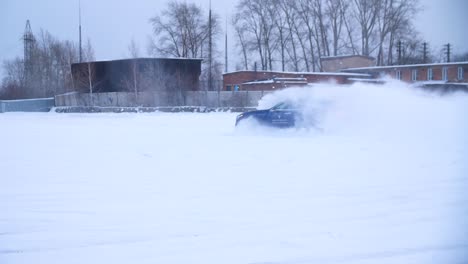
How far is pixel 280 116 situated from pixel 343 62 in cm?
4685

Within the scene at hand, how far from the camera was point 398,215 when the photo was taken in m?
5.46

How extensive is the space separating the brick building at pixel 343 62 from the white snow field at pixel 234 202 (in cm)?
4833

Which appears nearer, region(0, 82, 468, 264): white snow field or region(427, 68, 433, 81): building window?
region(0, 82, 468, 264): white snow field

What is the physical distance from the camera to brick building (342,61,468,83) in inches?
1797

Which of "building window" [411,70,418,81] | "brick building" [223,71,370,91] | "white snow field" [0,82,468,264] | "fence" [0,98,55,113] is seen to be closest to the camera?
"white snow field" [0,82,468,264]

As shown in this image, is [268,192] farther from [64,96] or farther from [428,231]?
[64,96]

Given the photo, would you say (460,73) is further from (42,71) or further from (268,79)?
(42,71)

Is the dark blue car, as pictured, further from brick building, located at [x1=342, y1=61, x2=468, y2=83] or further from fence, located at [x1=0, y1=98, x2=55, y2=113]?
fence, located at [x1=0, y1=98, x2=55, y2=113]

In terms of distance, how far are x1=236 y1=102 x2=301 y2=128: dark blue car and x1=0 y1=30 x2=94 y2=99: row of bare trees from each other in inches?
479

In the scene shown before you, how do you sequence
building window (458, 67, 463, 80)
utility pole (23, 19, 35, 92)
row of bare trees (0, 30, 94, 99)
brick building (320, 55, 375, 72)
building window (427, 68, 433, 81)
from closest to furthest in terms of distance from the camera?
utility pole (23, 19, 35, 92), row of bare trees (0, 30, 94, 99), building window (458, 67, 463, 80), building window (427, 68, 433, 81), brick building (320, 55, 375, 72)

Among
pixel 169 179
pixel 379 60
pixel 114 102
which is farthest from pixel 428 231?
pixel 379 60

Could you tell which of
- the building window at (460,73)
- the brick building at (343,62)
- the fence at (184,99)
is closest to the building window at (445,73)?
the building window at (460,73)

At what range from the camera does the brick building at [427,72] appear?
45.7 m

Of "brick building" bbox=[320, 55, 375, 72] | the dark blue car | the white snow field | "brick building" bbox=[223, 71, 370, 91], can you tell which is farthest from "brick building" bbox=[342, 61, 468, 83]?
the white snow field
